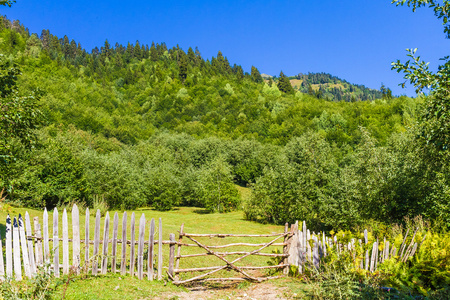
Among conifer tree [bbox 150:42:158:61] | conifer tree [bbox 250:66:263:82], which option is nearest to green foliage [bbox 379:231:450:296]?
conifer tree [bbox 250:66:263:82]

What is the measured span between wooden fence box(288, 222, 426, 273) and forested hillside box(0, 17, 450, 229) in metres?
5.45

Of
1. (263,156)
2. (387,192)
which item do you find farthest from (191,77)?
(387,192)

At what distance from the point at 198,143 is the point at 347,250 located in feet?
238

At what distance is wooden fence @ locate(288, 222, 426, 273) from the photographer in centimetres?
909

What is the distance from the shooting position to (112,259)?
862 centimetres

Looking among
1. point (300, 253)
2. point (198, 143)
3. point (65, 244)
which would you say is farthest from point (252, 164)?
point (65, 244)

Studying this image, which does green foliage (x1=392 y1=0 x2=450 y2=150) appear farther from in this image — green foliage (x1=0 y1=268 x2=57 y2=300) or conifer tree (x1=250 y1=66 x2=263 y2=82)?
conifer tree (x1=250 y1=66 x2=263 y2=82)

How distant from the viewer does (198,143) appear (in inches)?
3189

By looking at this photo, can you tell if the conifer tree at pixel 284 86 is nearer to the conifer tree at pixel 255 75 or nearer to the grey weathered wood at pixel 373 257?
the conifer tree at pixel 255 75

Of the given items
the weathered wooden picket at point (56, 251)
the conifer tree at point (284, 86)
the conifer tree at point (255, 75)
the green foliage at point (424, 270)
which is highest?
the conifer tree at point (255, 75)

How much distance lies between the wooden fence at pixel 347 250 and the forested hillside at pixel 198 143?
5448 mm

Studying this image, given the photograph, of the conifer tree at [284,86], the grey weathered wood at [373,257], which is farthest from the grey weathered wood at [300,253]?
the conifer tree at [284,86]

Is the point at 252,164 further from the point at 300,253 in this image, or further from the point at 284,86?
the point at 284,86

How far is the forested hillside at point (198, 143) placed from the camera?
1853 cm
